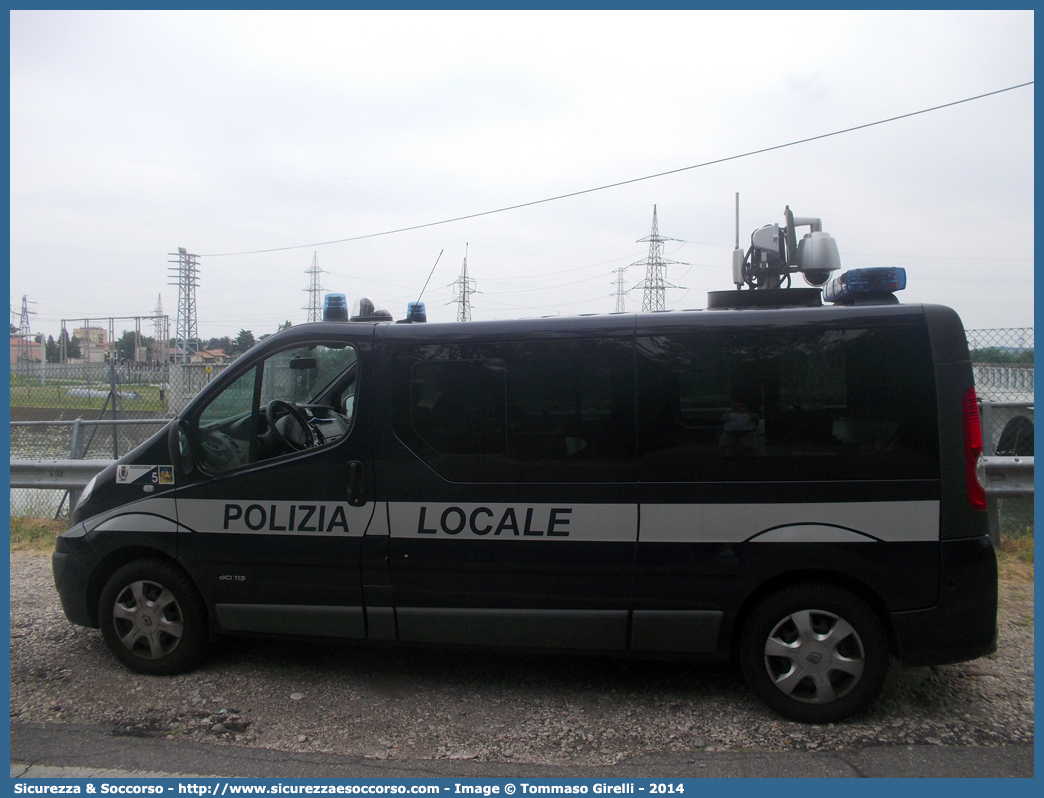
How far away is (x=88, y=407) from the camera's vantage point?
533 inches

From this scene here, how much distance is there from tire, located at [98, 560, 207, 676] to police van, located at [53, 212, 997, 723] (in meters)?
0.01

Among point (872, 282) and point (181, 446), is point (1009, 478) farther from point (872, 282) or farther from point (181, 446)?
point (181, 446)

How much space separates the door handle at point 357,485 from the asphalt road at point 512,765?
4.04ft

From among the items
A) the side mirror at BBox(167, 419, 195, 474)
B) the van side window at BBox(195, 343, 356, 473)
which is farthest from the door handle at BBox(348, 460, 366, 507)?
the side mirror at BBox(167, 419, 195, 474)

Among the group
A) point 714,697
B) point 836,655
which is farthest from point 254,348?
point 836,655

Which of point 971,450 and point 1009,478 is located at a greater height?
point 971,450

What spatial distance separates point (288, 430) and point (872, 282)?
329 cm

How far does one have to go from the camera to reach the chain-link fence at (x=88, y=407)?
845 centimetres

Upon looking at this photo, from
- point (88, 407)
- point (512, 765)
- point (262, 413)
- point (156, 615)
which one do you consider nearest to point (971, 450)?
point (512, 765)

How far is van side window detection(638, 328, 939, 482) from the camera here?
3.52 m

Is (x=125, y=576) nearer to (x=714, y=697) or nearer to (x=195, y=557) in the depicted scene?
(x=195, y=557)

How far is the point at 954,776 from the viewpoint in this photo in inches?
126

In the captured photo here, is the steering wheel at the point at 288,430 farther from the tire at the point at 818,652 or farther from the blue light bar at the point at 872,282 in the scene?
the blue light bar at the point at 872,282

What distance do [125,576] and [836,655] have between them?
3.92 metres
